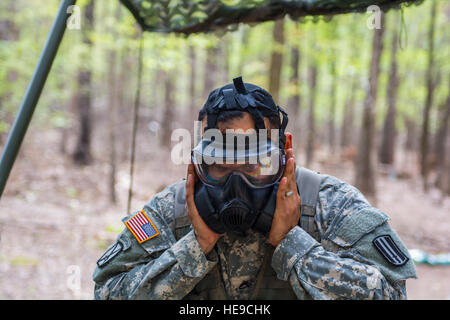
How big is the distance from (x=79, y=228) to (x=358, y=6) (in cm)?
670

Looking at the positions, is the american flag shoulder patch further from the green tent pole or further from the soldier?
the green tent pole

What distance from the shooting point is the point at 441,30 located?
14.3m

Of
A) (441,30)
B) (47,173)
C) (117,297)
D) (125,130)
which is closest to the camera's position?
(117,297)

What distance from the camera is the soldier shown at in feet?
5.84

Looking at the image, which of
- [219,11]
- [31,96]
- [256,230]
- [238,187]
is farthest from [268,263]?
[219,11]

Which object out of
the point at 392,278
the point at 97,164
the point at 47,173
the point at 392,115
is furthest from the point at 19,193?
the point at 392,115

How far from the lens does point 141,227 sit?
2086 millimetres

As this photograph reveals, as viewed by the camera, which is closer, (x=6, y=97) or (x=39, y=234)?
(x=39, y=234)

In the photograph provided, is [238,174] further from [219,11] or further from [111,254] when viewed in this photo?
[219,11]

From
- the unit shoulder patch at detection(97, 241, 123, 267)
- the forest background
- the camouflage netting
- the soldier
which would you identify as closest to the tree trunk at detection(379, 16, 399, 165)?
the forest background

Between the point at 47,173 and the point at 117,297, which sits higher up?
the point at 117,297

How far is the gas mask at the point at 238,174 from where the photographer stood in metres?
1.82

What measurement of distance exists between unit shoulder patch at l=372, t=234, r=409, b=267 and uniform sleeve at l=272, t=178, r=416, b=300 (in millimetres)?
14
